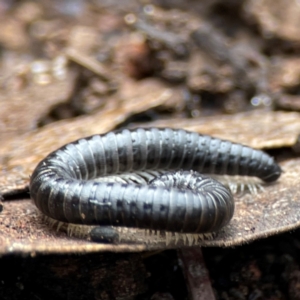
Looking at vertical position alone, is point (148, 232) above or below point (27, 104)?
above

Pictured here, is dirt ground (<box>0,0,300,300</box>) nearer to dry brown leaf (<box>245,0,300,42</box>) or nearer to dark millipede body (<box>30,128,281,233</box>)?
dry brown leaf (<box>245,0,300,42</box>)

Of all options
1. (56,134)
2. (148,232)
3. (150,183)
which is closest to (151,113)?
(56,134)

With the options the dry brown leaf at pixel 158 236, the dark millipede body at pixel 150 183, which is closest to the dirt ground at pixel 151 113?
the dry brown leaf at pixel 158 236

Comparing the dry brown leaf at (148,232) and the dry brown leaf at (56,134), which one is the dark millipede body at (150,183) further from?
the dry brown leaf at (56,134)

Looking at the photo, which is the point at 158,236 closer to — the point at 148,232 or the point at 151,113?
the point at 148,232

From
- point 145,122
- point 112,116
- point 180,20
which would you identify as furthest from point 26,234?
point 180,20

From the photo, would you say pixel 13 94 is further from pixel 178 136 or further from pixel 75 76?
pixel 178 136

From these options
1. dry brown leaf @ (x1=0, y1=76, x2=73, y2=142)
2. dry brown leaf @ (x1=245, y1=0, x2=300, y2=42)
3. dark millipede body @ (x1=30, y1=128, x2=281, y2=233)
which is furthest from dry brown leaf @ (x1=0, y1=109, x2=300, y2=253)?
dry brown leaf @ (x1=245, y1=0, x2=300, y2=42)

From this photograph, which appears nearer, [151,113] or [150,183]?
[150,183]
